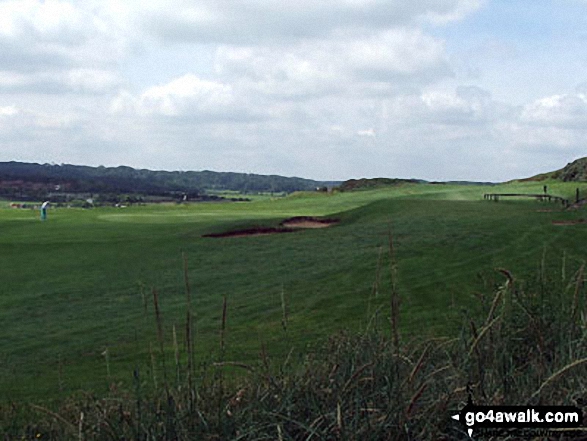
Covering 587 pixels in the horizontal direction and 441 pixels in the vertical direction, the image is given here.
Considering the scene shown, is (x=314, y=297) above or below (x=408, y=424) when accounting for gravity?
below

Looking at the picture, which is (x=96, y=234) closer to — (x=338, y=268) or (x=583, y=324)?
(x=338, y=268)

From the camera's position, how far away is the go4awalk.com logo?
16.8 ft

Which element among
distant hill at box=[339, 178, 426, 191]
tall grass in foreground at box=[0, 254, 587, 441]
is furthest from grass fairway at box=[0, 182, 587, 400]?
distant hill at box=[339, 178, 426, 191]

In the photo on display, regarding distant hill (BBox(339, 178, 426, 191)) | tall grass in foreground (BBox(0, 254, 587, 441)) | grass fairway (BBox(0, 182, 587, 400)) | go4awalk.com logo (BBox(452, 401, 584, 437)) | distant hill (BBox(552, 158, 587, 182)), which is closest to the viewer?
go4awalk.com logo (BBox(452, 401, 584, 437))

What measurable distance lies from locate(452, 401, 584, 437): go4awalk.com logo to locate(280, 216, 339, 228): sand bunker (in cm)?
3206

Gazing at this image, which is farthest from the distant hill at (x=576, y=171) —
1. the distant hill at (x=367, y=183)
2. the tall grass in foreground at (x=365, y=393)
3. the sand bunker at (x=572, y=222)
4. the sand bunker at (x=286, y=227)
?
the tall grass in foreground at (x=365, y=393)

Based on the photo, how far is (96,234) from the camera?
37594 mm

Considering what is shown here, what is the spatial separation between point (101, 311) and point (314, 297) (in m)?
5.66

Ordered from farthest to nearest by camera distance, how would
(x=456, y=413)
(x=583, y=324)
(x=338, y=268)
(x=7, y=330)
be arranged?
(x=338, y=268), (x=7, y=330), (x=583, y=324), (x=456, y=413)

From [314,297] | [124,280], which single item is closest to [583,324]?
[314,297]

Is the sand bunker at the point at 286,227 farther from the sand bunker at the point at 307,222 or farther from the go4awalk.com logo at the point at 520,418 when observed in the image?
the go4awalk.com logo at the point at 520,418

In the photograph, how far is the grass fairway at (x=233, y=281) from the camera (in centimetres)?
1389

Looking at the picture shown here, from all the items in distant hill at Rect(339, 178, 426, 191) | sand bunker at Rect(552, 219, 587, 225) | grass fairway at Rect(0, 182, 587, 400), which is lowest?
grass fairway at Rect(0, 182, 587, 400)

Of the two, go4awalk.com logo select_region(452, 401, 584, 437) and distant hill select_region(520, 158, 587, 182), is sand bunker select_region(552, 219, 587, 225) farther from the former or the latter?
distant hill select_region(520, 158, 587, 182)
